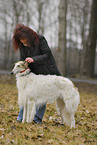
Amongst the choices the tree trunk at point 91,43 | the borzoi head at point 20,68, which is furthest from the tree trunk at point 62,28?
the borzoi head at point 20,68

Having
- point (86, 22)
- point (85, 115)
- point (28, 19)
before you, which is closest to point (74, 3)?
point (86, 22)

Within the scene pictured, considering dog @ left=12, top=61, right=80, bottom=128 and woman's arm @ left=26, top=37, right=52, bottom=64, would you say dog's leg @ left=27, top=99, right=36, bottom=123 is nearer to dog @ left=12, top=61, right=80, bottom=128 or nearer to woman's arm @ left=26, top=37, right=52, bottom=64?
dog @ left=12, top=61, right=80, bottom=128

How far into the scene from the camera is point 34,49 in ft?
13.7

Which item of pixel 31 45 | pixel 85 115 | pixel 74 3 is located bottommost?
pixel 85 115

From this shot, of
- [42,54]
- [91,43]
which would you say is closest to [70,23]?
[91,43]

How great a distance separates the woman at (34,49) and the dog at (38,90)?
0.65ft

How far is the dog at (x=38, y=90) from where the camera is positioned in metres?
3.97

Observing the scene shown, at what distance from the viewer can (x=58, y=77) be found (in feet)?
13.4

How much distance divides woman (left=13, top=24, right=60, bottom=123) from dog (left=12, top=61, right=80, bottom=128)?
199 mm

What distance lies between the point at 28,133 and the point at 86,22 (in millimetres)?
23058

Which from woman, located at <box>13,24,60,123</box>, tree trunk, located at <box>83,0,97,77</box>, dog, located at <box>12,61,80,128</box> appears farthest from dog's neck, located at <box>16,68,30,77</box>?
tree trunk, located at <box>83,0,97,77</box>

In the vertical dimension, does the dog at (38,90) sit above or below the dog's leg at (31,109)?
above

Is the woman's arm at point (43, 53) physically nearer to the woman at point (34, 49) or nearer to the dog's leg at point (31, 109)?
the woman at point (34, 49)

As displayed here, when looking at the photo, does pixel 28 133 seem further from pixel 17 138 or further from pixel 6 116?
pixel 6 116
